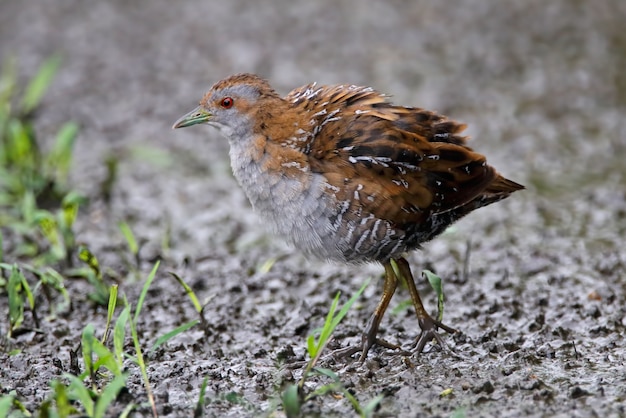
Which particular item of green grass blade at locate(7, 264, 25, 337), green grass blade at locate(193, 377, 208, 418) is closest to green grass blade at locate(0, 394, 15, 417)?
green grass blade at locate(193, 377, 208, 418)

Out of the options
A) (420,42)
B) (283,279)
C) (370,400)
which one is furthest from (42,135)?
(370,400)

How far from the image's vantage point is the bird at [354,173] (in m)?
4.11

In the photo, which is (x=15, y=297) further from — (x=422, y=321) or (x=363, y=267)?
(x=363, y=267)

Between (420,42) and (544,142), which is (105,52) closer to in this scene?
(420,42)

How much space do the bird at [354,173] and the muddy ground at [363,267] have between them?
55cm

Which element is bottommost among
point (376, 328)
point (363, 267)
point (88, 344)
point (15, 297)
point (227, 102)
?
point (88, 344)

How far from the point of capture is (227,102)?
4438 millimetres

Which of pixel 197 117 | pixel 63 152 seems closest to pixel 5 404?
pixel 197 117

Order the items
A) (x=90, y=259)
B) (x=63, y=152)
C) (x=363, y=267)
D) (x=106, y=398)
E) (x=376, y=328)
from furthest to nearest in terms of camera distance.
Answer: (x=63, y=152), (x=363, y=267), (x=90, y=259), (x=376, y=328), (x=106, y=398)

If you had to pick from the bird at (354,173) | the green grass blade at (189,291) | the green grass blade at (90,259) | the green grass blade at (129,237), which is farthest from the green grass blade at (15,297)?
the bird at (354,173)

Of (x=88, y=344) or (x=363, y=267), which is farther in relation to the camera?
(x=363, y=267)

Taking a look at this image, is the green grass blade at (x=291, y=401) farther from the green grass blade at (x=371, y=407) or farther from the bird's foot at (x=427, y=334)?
the bird's foot at (x=427, y=334)

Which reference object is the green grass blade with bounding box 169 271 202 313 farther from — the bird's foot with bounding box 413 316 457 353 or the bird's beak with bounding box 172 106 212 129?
the bird's foot with bounding box 413 316 457 353

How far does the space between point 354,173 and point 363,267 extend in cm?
163
